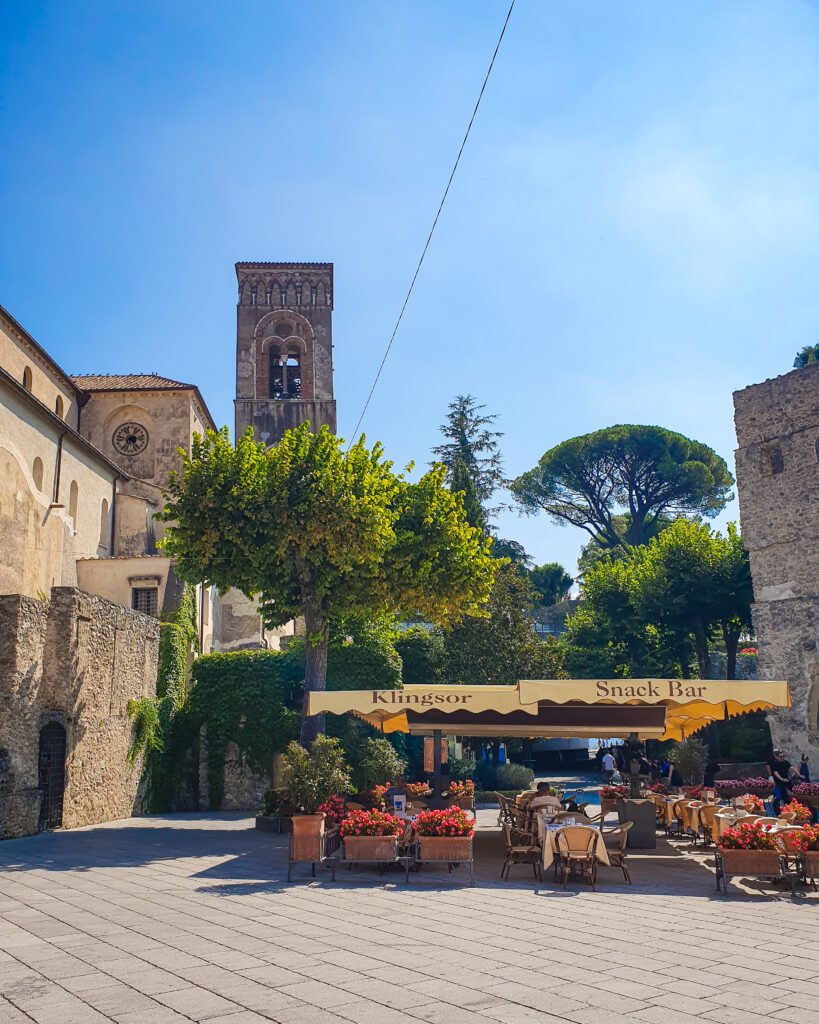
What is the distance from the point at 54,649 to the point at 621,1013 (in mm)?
14400

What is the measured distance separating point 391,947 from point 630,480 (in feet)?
167

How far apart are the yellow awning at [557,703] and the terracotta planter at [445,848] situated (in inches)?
65.9

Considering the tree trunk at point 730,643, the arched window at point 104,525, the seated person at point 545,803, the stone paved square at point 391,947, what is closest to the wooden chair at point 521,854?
the stone paved square at point 391,947

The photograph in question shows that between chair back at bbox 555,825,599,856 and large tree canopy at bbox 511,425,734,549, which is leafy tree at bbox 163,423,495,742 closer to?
chair back at bbox 555,825,599,856

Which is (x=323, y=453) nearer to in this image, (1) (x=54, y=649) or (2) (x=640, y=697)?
(1) (x=54, y=649)

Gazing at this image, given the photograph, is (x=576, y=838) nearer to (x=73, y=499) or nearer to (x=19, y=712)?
(x=19, y=712)

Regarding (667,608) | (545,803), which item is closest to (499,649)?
(667,608)

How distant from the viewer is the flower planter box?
33.4 feet

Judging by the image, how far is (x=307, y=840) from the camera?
1126cm

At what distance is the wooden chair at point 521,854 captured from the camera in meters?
11.4

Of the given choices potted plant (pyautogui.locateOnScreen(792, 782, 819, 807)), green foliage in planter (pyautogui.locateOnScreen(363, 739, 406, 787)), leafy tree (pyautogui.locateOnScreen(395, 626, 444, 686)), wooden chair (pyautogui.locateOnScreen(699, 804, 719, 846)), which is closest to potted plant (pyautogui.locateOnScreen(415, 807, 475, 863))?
wooden chair (pyautogui.locateOnScreen(699, 804, 719, 846))

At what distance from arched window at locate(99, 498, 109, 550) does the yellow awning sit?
17656 mm

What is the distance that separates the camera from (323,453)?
1805 cm

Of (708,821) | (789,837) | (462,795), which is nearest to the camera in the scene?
(789,837)
